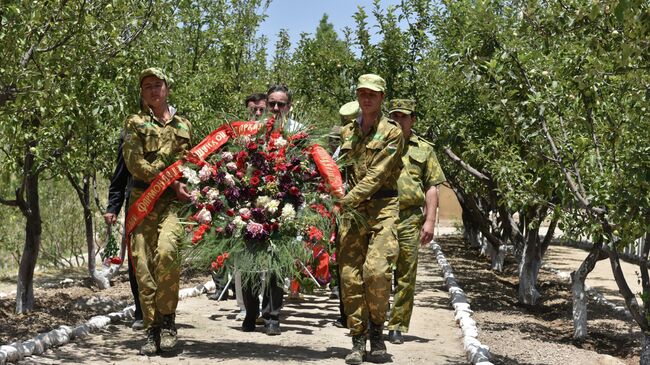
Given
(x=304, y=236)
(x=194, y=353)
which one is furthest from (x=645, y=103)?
(x=194, y=353)

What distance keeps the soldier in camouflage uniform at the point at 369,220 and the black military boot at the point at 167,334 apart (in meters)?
1.46

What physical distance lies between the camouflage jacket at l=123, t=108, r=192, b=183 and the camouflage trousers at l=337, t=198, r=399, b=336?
5.20 feet

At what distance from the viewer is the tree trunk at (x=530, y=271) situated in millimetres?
15516

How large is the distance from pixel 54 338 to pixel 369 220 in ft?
9.74

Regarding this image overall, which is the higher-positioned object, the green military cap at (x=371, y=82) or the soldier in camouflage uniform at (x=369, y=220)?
the green military cap at (x=371, y=82)

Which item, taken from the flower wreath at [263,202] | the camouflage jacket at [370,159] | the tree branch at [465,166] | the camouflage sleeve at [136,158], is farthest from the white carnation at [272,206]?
the tree branch at [465,166]

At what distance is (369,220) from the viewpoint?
8.17 m

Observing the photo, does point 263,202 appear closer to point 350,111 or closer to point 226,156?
point 226,156

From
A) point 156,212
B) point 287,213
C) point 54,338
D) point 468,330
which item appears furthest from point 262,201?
point 468,330

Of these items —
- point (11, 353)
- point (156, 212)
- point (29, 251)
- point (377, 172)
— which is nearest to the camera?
point (11, 353)

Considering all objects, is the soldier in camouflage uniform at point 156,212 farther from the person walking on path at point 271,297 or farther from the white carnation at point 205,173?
the person walking on path at point 271,297

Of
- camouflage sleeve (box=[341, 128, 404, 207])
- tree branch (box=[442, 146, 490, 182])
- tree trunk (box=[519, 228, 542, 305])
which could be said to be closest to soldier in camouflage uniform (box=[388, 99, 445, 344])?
camouflage sleeve (box=[341, 128, 404, 207])

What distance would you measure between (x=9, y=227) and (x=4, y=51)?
42.6 ft

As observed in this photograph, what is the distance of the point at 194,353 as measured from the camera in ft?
26.9
